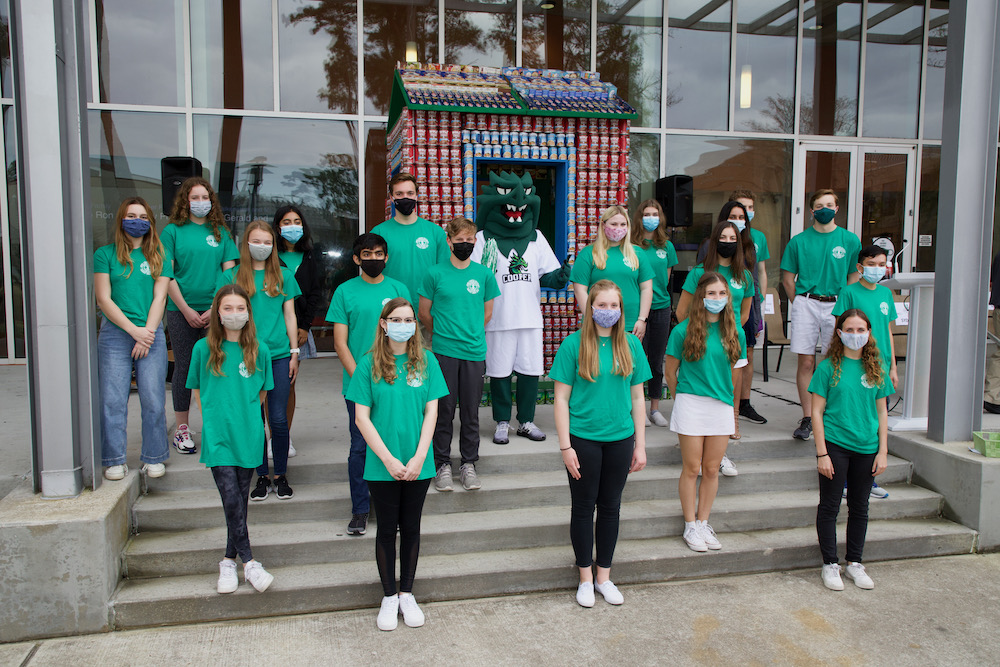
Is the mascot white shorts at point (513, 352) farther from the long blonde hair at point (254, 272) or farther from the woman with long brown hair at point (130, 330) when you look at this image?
the woman with long brown hair at point (130, 330)

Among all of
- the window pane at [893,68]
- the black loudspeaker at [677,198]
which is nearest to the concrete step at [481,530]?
the black loudspeaker at [677,198]

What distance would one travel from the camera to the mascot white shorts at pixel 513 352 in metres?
5.22

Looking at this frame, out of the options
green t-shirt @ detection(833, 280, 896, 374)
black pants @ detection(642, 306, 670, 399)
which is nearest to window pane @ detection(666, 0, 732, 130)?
black pants @ detection(642, 306, 670, 399)

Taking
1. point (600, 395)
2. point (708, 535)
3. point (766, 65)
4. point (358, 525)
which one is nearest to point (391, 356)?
point (600, 395)

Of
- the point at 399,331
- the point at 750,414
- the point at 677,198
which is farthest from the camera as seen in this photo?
the point at 677,198

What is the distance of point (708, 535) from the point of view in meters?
4.44

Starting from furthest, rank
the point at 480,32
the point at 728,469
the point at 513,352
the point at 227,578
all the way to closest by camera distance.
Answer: the point at 480,32
the point at 513,352
the point at 728,469
the point at 227,578

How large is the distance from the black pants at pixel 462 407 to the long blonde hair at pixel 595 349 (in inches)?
43.8

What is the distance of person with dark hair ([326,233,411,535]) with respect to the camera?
418 cm

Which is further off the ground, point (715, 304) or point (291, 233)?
point (291, 233)

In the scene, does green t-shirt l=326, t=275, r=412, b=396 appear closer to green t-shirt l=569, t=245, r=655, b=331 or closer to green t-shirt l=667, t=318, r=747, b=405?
green t-shirt l=569, t=245, r=655, b=331

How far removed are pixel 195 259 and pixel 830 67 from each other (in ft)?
30.3

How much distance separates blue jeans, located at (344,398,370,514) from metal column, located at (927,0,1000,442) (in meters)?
4.07

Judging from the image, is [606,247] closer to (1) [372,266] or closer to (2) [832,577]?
(1) [372,266]
